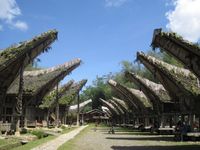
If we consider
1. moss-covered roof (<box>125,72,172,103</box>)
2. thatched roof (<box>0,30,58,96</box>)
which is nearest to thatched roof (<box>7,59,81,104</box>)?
moss-covered roof (<box>125,72,172,103</box>)

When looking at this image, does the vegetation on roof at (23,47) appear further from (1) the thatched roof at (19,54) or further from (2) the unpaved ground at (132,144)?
(2) the unpaved ground at (132,144)

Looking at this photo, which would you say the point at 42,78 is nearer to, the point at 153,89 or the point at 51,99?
the point at 51,99

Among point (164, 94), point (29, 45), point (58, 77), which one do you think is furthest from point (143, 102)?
point (29, 45)

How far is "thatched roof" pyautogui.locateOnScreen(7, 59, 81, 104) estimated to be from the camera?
Result: 114ft

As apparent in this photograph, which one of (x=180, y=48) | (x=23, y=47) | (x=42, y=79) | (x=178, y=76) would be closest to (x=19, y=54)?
(x=23, y=47)

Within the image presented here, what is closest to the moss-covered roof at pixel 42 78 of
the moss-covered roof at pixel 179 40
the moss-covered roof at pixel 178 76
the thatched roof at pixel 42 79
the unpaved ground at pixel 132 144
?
the thatched roof at pixel 42 79

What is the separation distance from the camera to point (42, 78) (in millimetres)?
38125

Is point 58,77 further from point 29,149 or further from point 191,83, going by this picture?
point 29,149

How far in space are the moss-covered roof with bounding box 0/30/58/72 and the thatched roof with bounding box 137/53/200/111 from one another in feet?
22.6

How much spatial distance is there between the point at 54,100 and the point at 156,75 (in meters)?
19.7

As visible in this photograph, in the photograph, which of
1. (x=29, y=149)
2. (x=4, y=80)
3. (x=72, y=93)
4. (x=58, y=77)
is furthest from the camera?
(x=72, y=93)

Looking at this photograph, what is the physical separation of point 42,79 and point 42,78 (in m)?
0.48

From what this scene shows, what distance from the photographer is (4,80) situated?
2250cm

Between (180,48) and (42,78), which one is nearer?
(180,48)
